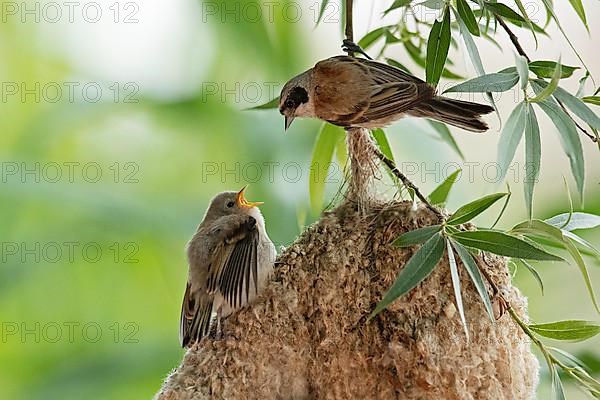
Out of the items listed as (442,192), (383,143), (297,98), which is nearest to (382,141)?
(383,143)

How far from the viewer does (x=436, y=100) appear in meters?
0.82

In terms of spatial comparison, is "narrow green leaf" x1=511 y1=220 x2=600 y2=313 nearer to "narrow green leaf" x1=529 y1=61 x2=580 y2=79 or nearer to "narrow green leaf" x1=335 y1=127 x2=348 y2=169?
"narrow green leaf" x1=529 y1=61 x2=580 y2=79

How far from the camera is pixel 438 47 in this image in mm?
813

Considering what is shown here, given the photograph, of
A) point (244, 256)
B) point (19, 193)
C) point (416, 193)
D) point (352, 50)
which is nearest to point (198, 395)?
point (244, 256)

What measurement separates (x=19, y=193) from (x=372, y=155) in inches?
44.4

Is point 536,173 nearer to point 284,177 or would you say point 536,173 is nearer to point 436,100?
point 436,100

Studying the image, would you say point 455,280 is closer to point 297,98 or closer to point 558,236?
point 558,236

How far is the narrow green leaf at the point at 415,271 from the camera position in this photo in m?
0.76

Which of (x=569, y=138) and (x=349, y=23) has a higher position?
(x=349, y=23)

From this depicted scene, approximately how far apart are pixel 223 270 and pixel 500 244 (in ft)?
1.11

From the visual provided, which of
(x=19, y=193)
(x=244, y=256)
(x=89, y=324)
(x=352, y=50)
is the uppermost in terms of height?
(x=352, y=50)

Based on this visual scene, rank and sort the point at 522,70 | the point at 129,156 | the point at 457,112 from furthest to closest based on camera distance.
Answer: the point at 129,156
the point at 457,112
the point at 522,70

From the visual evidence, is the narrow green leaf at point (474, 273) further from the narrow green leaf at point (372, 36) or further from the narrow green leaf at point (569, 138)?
the narrow green leaf at point (372, 36)

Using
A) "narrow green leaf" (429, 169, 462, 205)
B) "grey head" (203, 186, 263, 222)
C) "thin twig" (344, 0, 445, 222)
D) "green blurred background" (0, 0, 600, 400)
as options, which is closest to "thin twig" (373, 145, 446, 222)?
"thin twig" (344, 0, 445, 222)
